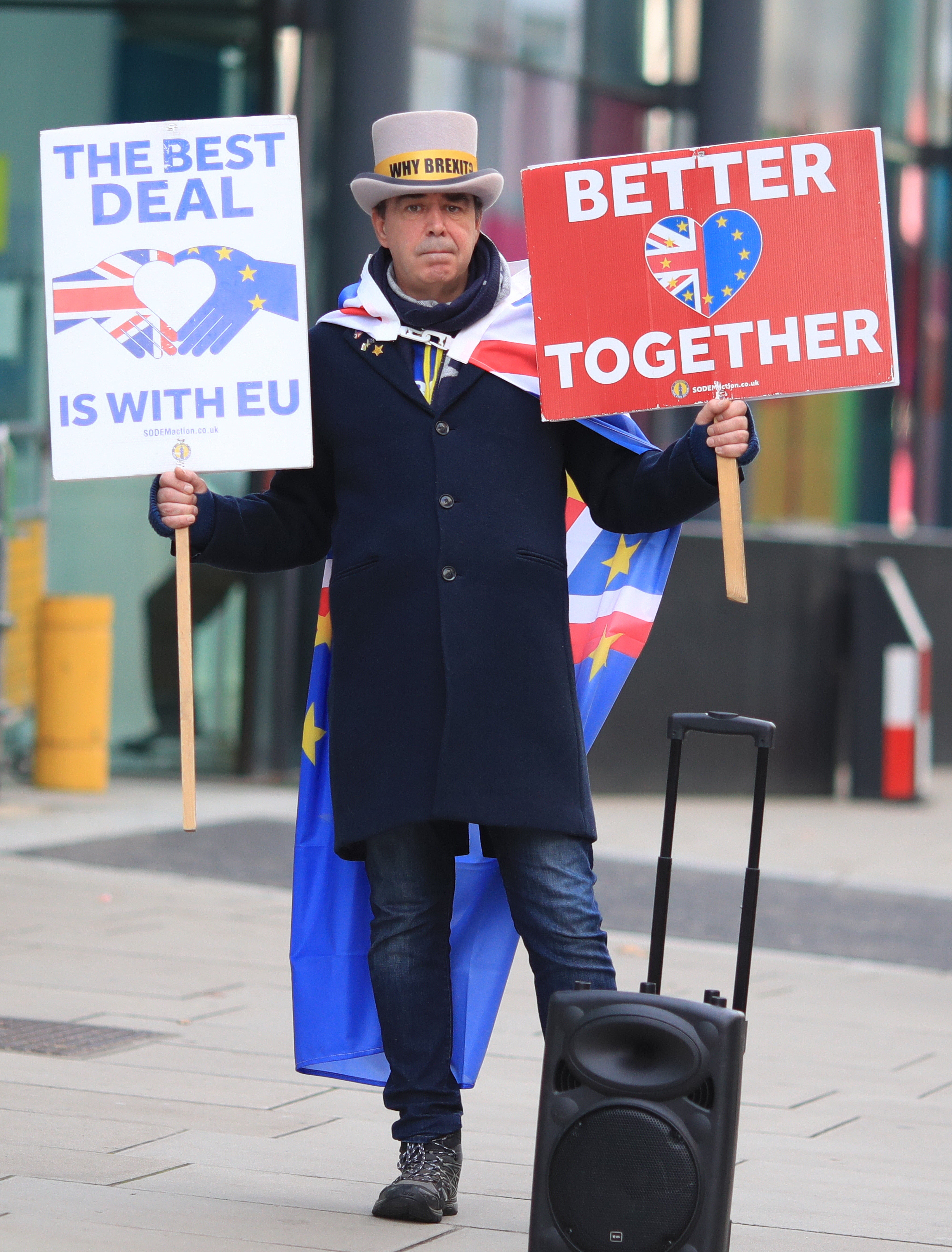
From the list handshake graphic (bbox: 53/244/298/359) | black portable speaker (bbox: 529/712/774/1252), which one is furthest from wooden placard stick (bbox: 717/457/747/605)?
handshake graphic (bbox: 53/244/298/359)

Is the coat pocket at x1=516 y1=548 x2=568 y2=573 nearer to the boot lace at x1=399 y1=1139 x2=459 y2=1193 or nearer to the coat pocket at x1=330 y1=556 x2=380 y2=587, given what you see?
the coat pocket at x1=330 y1=556 x2=380 y2=587

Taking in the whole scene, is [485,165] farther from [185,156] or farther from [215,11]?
[185,156]

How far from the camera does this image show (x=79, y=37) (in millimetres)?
11805

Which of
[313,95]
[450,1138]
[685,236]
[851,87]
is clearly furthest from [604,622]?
[851,87]

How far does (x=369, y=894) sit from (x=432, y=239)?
1318 millimetres

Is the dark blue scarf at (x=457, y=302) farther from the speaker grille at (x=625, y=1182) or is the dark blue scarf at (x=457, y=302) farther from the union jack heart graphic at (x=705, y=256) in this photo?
the speaker grille at (x=625, y=1182)

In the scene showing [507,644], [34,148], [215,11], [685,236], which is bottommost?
[507,644]

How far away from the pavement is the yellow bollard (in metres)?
0.96

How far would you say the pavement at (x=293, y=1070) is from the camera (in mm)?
3795

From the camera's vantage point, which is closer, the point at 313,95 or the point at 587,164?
the point at 587,164

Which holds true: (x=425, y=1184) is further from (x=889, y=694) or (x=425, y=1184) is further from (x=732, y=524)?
(x=889, y=694)

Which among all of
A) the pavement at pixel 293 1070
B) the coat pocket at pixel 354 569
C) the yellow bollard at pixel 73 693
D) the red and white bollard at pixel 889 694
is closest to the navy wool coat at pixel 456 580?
the coat pocket at pixel 354 569

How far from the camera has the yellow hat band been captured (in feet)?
12.7

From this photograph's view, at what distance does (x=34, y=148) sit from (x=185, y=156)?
819cm
